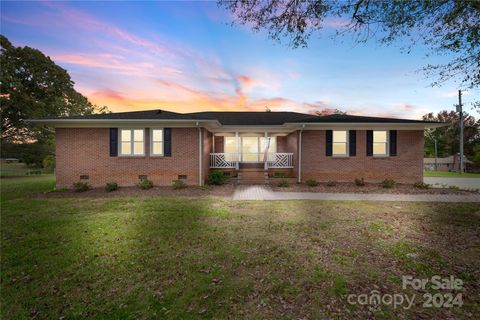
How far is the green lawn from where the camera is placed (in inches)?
114

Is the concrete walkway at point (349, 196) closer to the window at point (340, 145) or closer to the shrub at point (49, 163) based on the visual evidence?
the window at point (340, 145)

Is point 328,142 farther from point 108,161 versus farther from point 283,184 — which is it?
point 108,161

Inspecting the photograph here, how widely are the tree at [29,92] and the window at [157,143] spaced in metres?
15.5

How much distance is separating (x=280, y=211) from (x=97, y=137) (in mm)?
10945

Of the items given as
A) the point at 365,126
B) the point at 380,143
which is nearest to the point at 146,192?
the point at 365,126

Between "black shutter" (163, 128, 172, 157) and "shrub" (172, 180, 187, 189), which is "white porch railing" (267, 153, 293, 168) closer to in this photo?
"shrub" (172, 180, 187, 189)

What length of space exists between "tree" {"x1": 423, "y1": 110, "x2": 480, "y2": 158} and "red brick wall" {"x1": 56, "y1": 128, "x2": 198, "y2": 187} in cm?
4553

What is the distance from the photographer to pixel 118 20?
9.55m

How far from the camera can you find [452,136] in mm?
42562

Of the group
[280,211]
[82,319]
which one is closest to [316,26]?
[280,211]

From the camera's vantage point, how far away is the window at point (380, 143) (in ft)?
43.9

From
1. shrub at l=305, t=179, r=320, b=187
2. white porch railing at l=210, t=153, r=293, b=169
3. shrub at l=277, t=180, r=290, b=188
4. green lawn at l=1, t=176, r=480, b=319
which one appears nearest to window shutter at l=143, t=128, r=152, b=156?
white porch railing at l=210, t=153, r=293, b=169

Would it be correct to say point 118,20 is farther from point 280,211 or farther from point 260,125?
point 280,211

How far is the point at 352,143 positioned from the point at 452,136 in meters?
45.7
